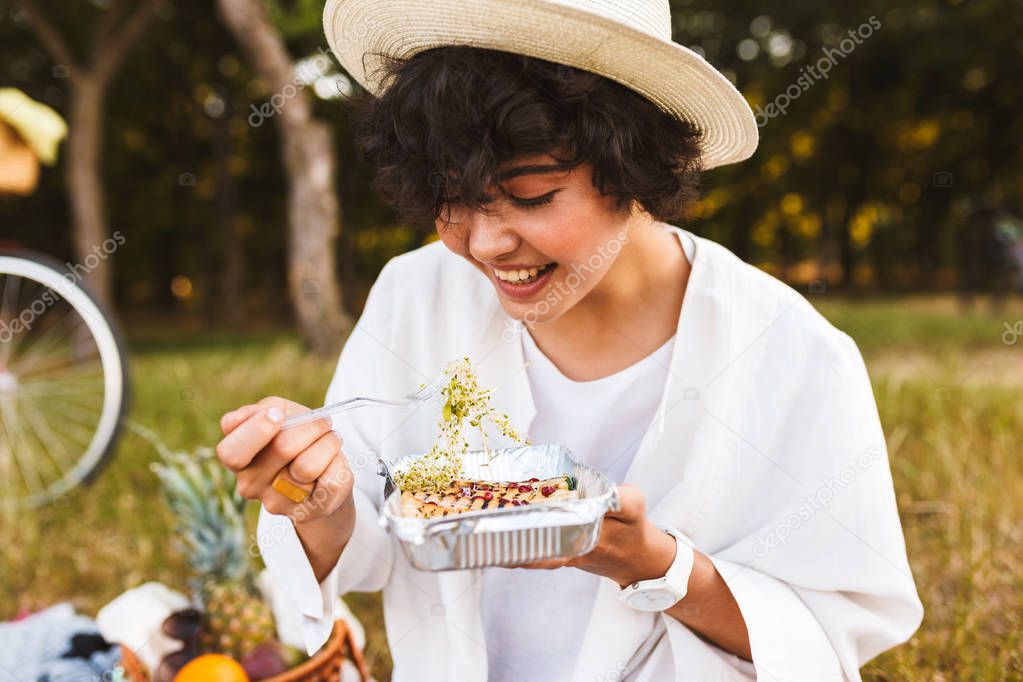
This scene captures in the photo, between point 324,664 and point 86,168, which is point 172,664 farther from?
point 86,168

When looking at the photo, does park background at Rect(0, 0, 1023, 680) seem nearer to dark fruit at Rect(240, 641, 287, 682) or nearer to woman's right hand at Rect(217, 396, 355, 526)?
dark fruit at Rect(240, 641, 287, 682)

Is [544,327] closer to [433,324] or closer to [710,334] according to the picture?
[433,324]

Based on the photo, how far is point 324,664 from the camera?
6.30 feet

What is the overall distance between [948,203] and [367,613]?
18659mm

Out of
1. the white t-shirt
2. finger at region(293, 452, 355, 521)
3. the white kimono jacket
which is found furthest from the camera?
the white t-shirt

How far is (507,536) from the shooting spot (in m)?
1.05

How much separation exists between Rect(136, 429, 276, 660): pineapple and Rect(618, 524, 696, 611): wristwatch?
1.09m

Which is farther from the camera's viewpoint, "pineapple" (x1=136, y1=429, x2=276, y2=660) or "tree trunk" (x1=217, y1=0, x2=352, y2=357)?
"tree trunk" (x1=217, y1=0, x2=352, y2=357)

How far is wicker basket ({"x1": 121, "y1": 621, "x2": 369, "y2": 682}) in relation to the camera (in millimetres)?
1837

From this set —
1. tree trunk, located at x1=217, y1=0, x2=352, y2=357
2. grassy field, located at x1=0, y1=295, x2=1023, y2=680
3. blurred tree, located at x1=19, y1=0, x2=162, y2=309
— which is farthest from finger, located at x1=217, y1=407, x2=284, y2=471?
blurred tree, located at x1=19, y1=0, x2=162, y2=309

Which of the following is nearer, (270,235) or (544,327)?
(544,327)

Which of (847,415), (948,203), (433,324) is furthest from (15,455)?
(948,203)

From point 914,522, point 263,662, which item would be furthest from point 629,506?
point 914,522

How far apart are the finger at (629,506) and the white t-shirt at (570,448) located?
18.0 inches
